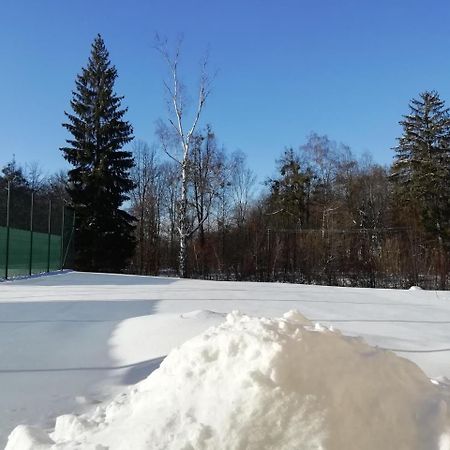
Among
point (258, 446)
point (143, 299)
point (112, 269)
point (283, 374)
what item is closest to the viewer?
point (258, 446)

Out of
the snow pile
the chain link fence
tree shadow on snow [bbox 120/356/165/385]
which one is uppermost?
the chain link fence

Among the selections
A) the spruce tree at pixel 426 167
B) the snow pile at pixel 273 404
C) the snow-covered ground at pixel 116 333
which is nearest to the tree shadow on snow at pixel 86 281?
the snow-covered ground at pixel 116 333

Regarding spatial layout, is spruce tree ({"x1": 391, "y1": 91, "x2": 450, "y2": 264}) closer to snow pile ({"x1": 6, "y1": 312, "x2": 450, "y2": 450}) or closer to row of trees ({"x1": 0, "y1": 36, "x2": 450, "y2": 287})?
row of trees ({"x1": 0, "y1": 36, "x2": 450, "y2": 287})

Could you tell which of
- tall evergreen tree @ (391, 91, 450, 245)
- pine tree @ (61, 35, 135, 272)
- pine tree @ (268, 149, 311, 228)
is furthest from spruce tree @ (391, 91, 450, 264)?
pine tree @ (61, 35, 135, 272)

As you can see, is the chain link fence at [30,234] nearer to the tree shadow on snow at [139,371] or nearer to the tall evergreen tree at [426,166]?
the tree shadow on snow at [139,371]

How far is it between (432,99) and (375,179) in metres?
7.82

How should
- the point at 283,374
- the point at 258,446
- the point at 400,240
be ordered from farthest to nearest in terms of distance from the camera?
the point at 400,240, the point at 283,374, the point at 258,446

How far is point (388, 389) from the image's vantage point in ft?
9.08

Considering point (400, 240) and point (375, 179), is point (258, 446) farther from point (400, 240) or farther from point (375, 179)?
point (375, 179)

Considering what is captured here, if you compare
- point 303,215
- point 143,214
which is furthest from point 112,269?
point 303,215

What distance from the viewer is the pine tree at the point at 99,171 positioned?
85.7 feet

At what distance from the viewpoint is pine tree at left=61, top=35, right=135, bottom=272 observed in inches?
1028

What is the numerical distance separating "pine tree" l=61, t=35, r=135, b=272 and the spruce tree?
1794 centimetres

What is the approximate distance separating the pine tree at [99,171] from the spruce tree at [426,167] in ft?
58.9
